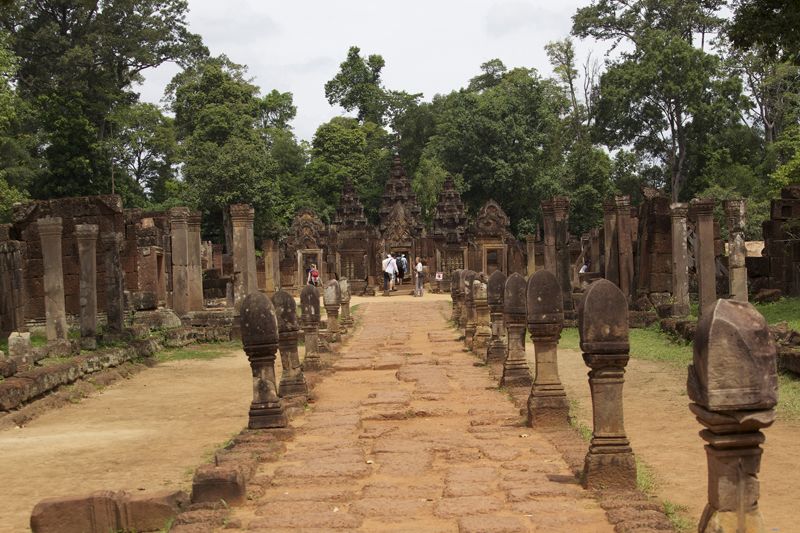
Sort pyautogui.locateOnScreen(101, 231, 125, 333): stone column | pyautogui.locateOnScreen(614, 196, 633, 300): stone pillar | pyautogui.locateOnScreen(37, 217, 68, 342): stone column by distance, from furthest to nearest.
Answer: pyautogui.locateOnScreen(614, 196, 633, 300): stone pillar, pyautogui.locateOnScreen(101, 231, 125, 333): stone column, pyautogui.locateOnScreen(37, 217, 68, 342): stone column

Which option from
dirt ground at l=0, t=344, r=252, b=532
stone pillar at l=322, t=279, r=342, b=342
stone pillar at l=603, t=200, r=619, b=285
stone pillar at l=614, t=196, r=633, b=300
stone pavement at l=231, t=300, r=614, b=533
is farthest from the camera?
stone pillar at l=603, t=200, r=619, b=285

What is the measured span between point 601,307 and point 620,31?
1898 inches

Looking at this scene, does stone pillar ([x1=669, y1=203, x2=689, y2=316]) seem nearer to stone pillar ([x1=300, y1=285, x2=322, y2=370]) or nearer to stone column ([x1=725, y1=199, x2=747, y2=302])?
stone column ([x1=725, y1=199, x2=747, y2=302])

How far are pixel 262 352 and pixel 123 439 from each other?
7.36ft

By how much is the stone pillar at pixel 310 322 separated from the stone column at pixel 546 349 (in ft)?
18.2

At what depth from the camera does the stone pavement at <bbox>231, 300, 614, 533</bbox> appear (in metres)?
6.21

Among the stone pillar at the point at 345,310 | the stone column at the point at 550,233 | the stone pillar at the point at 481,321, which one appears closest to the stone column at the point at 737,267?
the stone pillar at the point at 481,321

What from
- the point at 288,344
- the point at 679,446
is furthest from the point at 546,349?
the point at 288,344

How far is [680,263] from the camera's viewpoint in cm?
2017

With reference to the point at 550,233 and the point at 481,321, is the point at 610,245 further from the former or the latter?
the point at 481,321

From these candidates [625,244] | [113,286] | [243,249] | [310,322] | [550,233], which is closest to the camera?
[310,322]

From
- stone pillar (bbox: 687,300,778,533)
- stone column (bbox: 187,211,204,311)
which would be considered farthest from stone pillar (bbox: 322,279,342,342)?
stone pillar (bbox: 687,300,778,533)

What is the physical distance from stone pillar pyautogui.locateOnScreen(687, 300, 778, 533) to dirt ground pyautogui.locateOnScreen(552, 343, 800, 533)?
1720 mm

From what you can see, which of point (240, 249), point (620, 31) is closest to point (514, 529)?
point (240, 249)
